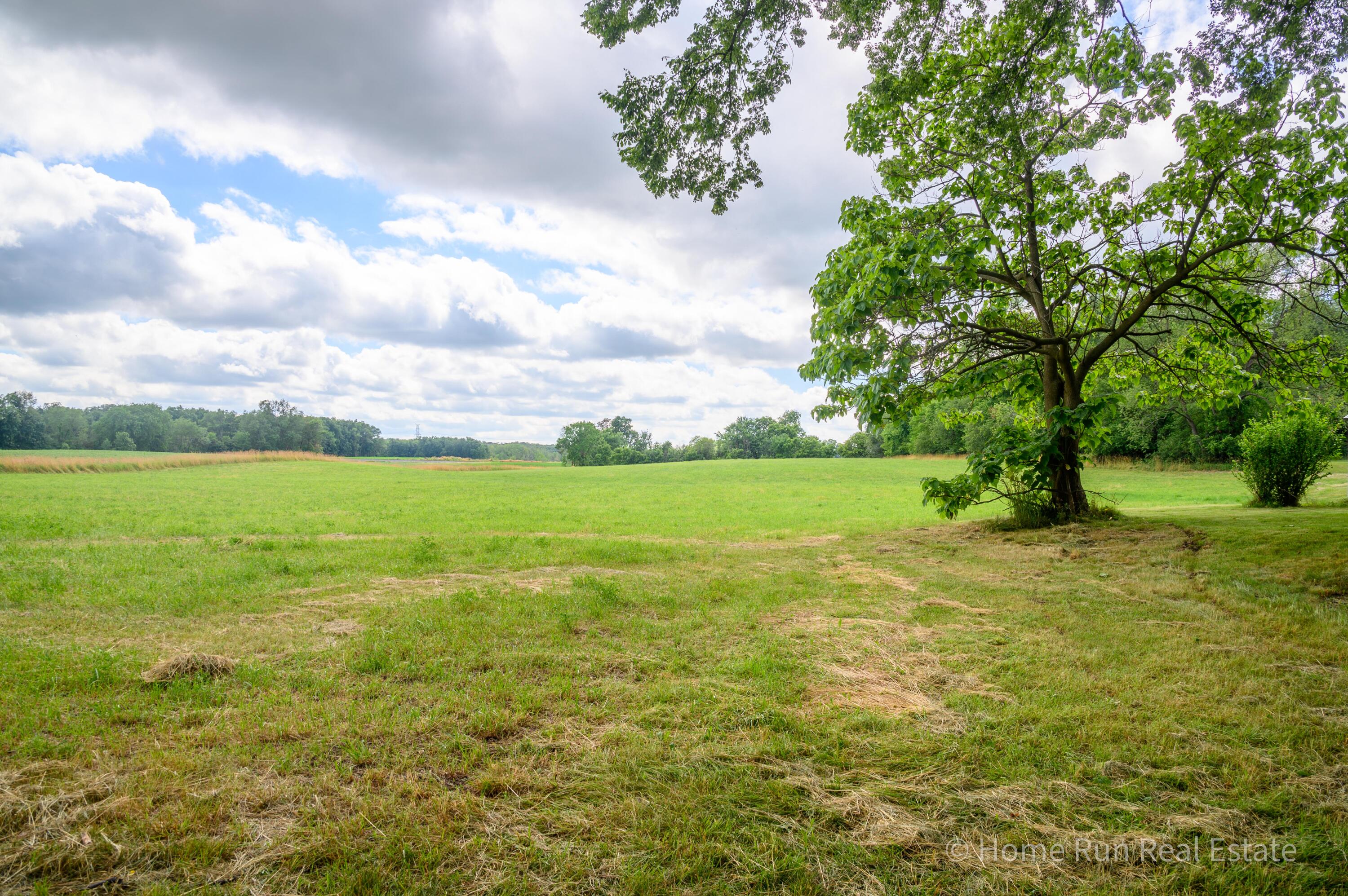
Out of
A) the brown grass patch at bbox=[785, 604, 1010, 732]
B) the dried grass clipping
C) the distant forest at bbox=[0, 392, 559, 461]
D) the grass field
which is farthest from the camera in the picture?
the distant forest at bbox=[0, 392, 559, 461]

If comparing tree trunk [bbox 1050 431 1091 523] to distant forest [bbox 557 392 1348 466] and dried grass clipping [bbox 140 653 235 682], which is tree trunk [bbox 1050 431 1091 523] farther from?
dried grass clipping [bbox 140 653 235 682]

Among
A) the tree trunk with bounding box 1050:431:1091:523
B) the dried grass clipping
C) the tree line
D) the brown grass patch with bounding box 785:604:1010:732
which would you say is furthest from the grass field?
the tree line

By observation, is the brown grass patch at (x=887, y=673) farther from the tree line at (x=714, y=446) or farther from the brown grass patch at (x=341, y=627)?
the tree line at (x=714, y=446)

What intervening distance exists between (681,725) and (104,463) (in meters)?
54.7

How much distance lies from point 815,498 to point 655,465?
99.5 ft

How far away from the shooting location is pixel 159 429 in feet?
311

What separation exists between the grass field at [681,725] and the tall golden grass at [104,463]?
41651 mm

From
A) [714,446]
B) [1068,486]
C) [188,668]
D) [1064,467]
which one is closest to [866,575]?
[1064,467]

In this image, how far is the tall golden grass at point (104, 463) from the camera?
37.1 m

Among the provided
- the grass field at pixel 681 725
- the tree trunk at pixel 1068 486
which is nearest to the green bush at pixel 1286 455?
the tree trunk at pixel 1068 486

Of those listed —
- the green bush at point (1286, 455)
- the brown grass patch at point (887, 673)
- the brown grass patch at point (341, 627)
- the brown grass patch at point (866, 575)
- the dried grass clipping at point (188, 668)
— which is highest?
the green bush at point (1286, 455)

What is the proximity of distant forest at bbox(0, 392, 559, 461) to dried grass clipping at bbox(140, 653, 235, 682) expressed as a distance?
96.0 m

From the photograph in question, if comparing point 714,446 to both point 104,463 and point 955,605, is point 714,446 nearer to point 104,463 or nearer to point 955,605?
point 104,463

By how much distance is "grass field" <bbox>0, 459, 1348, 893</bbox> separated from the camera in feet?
8.27
